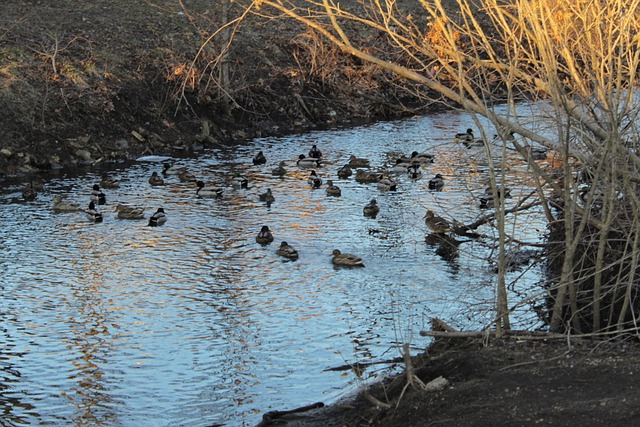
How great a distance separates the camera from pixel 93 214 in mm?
19609

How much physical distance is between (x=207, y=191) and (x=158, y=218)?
105 inches

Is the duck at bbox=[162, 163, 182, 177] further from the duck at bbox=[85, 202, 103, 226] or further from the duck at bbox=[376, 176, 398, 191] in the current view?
the duck at bbox=[376, 176, 398, 191]

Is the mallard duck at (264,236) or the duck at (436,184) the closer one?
the mallard duck at (264,236)

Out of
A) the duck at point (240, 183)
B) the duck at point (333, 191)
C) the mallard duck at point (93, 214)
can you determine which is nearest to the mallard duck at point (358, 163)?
the duck at point (333, 191)

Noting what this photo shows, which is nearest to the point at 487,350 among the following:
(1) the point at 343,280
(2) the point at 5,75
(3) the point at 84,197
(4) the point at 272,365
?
(4) the point at 272,365

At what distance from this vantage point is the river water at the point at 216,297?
1096 cm

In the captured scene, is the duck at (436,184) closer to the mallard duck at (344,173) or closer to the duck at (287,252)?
the mallard duck at (344,173)

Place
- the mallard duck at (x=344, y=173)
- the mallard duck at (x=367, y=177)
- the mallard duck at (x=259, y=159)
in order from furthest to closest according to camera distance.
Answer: the mallard duck at (x=259, y=159) < the mallard duck at (x=344, y=173) < the mallard duck at (x=367, y=177)

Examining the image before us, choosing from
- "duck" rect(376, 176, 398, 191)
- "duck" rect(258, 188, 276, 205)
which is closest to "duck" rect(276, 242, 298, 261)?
"duck" rect(258, 188, 276, 205)

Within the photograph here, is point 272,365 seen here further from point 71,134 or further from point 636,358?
A: point 71,134

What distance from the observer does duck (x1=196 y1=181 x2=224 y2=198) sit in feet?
70.7

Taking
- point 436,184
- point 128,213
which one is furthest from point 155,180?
point 436,184

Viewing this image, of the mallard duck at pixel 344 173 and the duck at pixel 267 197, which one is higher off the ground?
the mallard duck at pixel 344 173

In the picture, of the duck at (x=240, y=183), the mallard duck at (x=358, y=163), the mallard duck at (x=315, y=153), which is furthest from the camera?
the mallard duck at (x=315, y=153)
